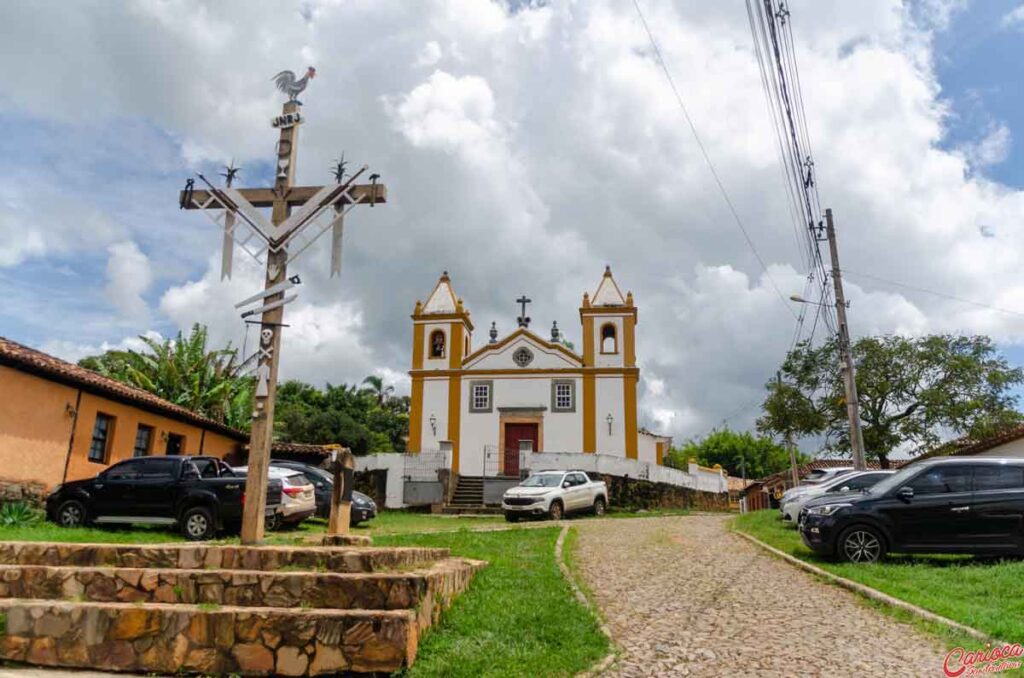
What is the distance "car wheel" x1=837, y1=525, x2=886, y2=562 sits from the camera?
35.8 feet

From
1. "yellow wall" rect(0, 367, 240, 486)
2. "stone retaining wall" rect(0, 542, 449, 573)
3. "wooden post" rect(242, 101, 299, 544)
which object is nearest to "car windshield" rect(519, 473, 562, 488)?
"yellow wall" rect(0, 367, 240, 486)

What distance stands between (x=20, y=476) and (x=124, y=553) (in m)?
9.95

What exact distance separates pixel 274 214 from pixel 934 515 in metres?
→ 9.86

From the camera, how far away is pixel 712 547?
13.8m

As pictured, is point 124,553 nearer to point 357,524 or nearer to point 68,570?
point 68,570

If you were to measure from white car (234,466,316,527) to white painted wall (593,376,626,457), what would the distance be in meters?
16.8

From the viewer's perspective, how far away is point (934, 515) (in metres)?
10.8

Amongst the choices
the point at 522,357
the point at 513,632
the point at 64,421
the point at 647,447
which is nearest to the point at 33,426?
the point at 64,421

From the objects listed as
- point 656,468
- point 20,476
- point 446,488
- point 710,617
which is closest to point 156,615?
point 710,617

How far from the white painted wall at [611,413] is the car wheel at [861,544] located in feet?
67.4

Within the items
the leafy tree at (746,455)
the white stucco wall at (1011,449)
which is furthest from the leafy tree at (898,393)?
the leafy tree at (746,455)

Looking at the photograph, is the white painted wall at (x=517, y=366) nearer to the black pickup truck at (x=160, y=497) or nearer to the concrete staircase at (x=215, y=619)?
the black pickup truck at (x=160, y=497)

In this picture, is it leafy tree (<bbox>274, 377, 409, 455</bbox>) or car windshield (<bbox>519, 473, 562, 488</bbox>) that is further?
leafy tree (<bbox>274, 377, 409, 455</bbox>)

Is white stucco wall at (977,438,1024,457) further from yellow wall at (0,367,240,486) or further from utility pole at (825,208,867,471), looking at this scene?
yellow wall at (0,367,240,486)
